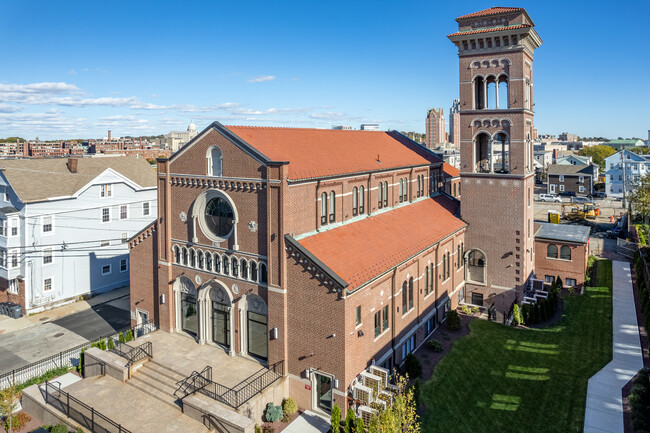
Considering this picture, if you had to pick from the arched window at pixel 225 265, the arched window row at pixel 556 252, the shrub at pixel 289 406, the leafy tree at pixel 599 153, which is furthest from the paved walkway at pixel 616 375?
the leafy tree at pixel 599 153

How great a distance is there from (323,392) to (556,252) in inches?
1041

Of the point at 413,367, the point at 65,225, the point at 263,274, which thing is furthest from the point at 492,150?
the point at 65,225

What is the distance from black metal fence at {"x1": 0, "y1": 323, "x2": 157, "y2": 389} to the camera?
80.9ft

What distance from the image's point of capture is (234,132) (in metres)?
23.4

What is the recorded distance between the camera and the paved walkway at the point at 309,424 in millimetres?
19953

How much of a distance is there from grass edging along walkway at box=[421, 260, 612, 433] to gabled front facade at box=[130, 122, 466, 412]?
3.04m

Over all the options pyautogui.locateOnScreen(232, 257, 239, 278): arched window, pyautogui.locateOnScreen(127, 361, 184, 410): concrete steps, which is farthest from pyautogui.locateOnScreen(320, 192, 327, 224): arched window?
pyautogui.locateOnScreen(127, 361, 184, 410): concrete steps

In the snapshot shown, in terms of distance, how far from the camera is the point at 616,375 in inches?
945

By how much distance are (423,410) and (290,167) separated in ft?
43.5

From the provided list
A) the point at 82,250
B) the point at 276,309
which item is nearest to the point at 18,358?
the point at 82,250

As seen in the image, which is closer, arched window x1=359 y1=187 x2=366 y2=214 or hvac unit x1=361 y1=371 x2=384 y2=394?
hvac unit x1=361 y1=371 x2=384 y2=394

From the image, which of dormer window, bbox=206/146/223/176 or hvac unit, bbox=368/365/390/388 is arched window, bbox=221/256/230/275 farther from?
hvac unit, bbox=368/365/390/388

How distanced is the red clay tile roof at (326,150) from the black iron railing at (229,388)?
9.61 m

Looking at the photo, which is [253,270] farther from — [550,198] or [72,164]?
[550,198]
